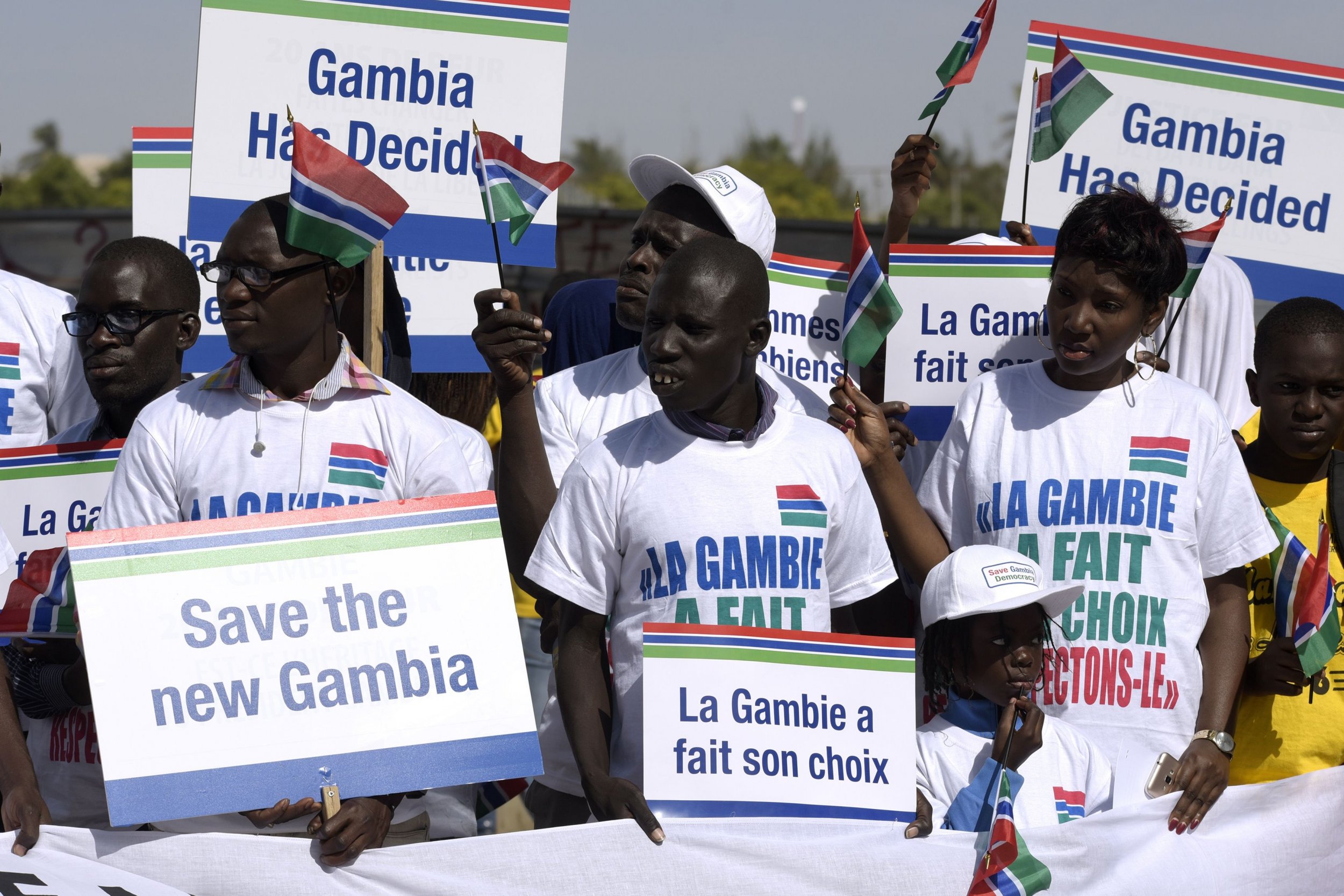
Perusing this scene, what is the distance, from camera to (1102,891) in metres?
3.54

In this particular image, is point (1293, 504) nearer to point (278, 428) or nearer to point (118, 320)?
point (278, 428)

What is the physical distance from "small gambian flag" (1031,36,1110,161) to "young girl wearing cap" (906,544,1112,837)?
6.36ft

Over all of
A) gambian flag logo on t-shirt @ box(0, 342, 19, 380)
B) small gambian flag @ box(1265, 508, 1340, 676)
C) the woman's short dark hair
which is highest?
the woman's short dark hair

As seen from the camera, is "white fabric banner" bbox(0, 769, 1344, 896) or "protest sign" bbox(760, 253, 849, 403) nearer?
"white fabric banner" bbox(0, 769, 1344, 896)

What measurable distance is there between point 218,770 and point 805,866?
125cm

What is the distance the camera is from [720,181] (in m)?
4.50

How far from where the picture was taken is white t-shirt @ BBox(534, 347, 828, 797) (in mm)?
4180

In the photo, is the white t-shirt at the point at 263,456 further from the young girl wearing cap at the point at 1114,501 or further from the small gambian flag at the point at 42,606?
the young girl wearing cap at the point at 1114,501

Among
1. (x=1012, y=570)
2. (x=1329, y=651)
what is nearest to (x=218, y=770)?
→ (x=1012, y=570)

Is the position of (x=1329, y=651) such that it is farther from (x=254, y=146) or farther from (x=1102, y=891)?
(x=254, y=146)

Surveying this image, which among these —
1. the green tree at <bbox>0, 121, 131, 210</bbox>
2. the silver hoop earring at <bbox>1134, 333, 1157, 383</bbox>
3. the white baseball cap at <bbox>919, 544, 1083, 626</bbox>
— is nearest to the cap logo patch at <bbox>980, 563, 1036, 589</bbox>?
the white baseball cap at <bbox>919, 544, 1083, 626</bbox>

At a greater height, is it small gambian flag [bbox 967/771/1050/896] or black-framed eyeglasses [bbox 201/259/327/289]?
black-framed eyeglasses [bbox 201/259/327/289]

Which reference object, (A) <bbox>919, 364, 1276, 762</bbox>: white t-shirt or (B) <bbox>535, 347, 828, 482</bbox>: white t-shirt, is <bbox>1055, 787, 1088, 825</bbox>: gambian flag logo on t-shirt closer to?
(A) <bbox>919, 364, 1276, 762</bbox>: white t-shirt

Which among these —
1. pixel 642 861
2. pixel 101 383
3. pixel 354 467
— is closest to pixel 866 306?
pixel 354 467
